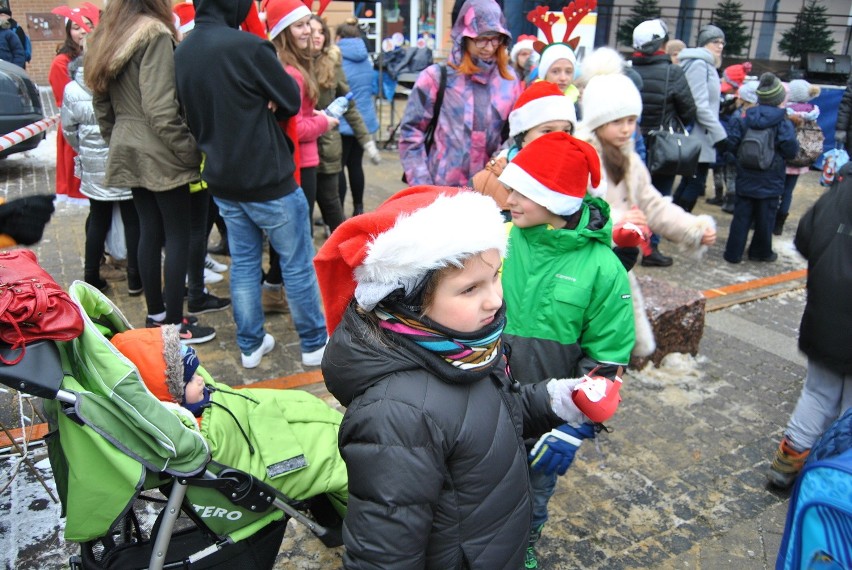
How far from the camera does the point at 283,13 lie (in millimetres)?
4059

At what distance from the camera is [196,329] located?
179 inches

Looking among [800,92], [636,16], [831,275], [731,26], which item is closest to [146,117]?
[831,275]

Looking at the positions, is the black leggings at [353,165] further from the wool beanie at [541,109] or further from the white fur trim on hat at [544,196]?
the white fur trim on hat at [544,196]

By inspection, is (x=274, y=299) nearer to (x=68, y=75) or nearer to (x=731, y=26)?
(x=68, y=75)

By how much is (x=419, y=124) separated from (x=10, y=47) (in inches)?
389

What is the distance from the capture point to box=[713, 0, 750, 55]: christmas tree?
60.4ft

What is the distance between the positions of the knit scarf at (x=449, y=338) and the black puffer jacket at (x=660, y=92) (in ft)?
16.8

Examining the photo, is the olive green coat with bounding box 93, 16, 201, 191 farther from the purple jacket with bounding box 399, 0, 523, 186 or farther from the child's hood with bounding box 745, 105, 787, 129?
the child's hood with bounding box 745, 105, 787, 129

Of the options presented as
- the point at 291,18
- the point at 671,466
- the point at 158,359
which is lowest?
the point at 671,466

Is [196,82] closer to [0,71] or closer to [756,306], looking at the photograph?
[756,306]

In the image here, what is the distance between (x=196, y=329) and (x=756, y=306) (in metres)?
4.52

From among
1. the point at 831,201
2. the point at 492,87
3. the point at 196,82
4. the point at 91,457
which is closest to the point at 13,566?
the point at 91,457

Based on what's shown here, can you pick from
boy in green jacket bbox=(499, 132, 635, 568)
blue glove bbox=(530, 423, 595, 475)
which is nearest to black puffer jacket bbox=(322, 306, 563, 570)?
blue glove bbox=(530, 423, 595, 475)

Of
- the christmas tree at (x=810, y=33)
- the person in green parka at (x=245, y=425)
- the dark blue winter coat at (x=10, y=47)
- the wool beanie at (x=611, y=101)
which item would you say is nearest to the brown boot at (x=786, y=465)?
the wool beanie at (x=611, y=101)
